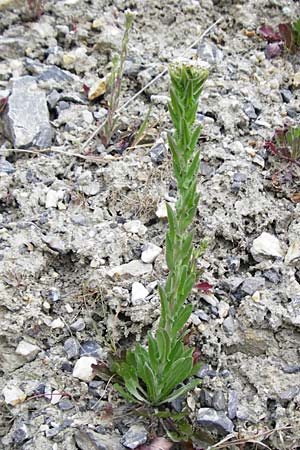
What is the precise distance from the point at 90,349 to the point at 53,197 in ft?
3.24

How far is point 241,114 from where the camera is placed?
4184mm

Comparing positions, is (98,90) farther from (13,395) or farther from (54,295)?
(13,395)

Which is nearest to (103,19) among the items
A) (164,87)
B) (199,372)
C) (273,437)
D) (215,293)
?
(164,87)

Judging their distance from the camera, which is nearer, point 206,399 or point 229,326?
point 206,399

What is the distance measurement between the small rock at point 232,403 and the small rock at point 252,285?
0.55 metres

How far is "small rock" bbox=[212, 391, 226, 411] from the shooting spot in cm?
304

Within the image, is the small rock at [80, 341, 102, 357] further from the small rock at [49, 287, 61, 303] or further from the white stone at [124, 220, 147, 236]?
the white stone at [124, 220, 147, 236]

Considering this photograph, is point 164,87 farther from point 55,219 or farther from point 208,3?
point 55,219

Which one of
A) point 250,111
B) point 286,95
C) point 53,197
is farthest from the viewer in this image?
point 286,95

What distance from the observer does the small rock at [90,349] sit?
320 cm

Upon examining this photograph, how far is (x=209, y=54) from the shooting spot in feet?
15.1

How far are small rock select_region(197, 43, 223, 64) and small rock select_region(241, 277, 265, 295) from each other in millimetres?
1830

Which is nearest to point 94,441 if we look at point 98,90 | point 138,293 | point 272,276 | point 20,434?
point 20,434

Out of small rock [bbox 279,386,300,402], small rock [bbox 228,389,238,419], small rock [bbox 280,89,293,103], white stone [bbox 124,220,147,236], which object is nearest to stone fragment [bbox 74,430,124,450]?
small rock [bbox 228,389,238,419]
